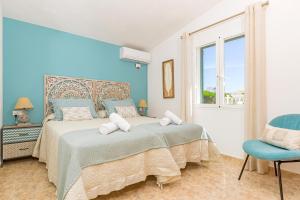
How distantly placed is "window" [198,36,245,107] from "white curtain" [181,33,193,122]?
0.34 meters

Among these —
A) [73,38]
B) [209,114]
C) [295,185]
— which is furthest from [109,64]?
[295,185]

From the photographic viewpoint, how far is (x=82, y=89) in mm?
3619

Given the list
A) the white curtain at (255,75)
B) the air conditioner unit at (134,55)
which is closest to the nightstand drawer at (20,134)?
the air conditioner unit at (134,55)

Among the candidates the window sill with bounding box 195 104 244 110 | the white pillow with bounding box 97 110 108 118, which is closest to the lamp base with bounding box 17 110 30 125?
the white pillow with bounding box 97 110 108 118

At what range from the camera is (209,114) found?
3303 mm

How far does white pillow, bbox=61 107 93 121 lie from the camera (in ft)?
9.59

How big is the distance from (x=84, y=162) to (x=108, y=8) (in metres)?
2.55

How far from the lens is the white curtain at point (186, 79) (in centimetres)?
347

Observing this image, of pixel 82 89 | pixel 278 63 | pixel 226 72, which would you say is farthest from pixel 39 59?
pixel 278 63

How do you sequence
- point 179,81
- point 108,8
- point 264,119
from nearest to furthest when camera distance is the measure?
1. point 264,119
2. point 108,8
3. point 179,81

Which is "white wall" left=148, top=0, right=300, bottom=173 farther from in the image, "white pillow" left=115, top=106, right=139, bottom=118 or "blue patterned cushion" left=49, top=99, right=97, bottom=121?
"blue patterned cushion" left=49, top=99, right=97, bottom=121

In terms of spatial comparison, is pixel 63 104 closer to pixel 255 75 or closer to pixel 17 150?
pixel 17 150

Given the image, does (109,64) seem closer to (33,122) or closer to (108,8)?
(108,8)

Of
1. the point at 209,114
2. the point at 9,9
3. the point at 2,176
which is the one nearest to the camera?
the point at 2,176
